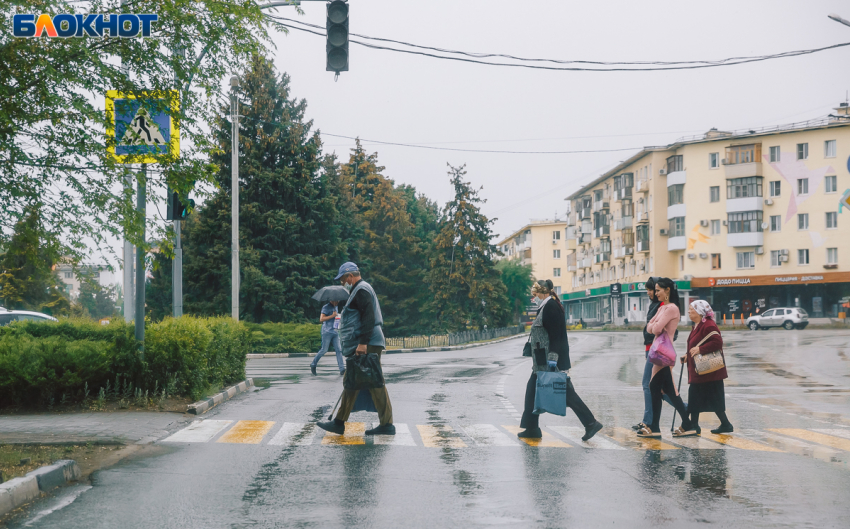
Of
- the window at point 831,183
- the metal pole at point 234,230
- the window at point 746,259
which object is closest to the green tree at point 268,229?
the metal pole at point 234,230

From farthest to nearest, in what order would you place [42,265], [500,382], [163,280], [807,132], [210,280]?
[807,132] → [163,280] → [210,280] → [500,382] → [42,265]

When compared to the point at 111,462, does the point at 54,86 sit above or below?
above

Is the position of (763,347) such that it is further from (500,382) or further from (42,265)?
(42,265)

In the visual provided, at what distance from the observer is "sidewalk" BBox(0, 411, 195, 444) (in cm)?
926

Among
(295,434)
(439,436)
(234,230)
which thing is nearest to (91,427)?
(295,434)

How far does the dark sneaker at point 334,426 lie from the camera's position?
32.7 ft

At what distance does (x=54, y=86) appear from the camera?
27.3ft

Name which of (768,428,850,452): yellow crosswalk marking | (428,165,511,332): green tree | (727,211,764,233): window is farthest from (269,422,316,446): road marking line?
(727,211,764,233): window

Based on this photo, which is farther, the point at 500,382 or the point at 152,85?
the point at 500,382

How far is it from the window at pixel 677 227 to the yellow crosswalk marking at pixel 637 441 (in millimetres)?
66244

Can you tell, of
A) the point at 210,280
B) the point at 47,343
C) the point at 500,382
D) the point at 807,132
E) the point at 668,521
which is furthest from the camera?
the point at 807,132

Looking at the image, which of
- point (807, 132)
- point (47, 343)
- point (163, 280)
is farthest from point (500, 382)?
point (807, 132)

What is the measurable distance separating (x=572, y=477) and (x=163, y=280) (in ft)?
153

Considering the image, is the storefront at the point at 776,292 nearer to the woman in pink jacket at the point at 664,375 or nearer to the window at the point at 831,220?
the window at the point at 831,220
